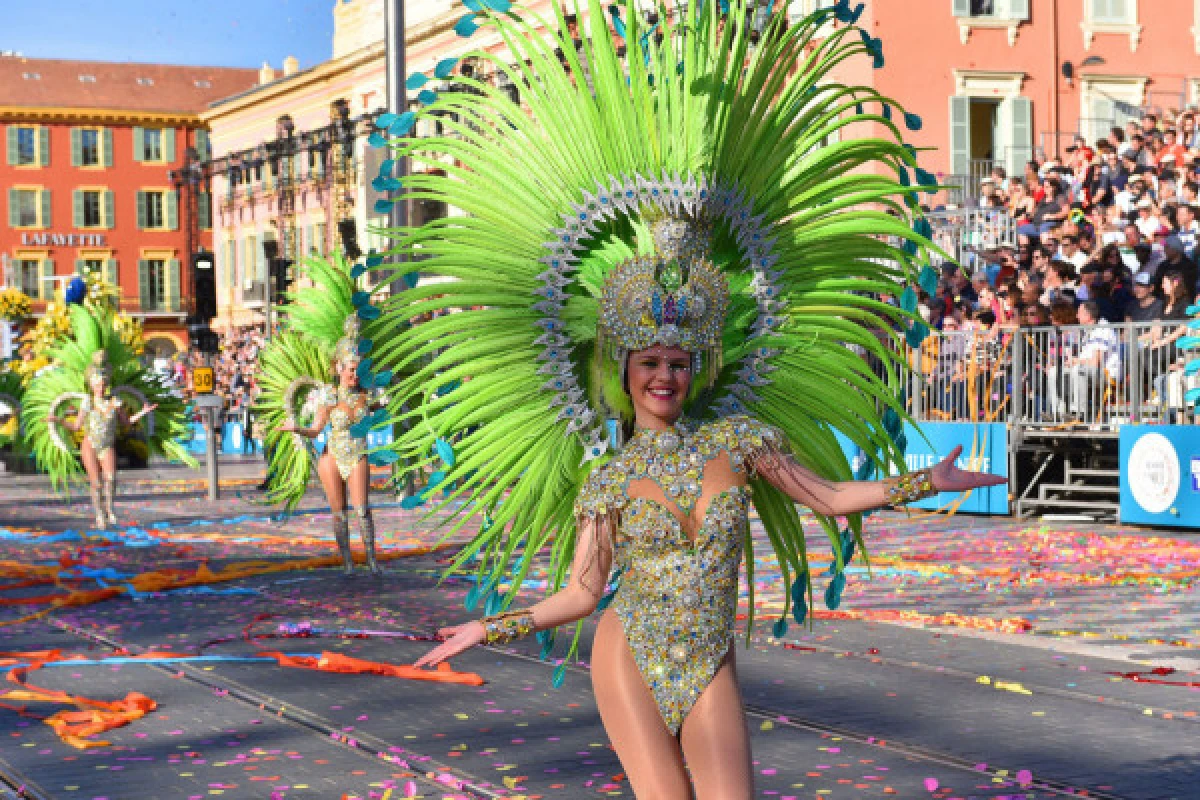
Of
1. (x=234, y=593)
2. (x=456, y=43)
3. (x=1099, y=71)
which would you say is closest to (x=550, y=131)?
(x=234, y=593)

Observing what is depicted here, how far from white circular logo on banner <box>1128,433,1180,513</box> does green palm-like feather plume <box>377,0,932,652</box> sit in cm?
1334

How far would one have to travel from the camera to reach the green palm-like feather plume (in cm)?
548

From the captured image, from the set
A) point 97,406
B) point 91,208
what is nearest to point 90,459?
point 97,406

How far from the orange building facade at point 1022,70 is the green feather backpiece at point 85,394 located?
17.4 metres

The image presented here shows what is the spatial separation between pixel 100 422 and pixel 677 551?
17.8 meters

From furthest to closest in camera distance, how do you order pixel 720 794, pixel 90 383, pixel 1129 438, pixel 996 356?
pixel 90 383, pixel 996 356, pixel 1129 438, pixel 720 794

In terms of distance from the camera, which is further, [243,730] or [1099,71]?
[1099,71]

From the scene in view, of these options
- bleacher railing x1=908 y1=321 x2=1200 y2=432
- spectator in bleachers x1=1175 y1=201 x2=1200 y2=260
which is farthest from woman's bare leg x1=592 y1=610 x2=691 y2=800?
spectator in bleachers x1=1175 y1=201 x2=1200 y2=260

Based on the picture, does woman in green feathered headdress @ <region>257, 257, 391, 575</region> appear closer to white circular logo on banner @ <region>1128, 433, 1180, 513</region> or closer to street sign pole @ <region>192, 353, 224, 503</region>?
white circular logo on banner @ <region>1128, 433, 1180, 513</region>

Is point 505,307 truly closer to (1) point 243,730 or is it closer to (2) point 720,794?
(2) point 720,794

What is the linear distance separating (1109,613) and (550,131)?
317 inches

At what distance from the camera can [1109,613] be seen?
1238cm

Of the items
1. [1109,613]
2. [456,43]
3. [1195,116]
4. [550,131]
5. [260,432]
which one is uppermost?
[456,43]

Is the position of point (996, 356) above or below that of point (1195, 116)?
below
